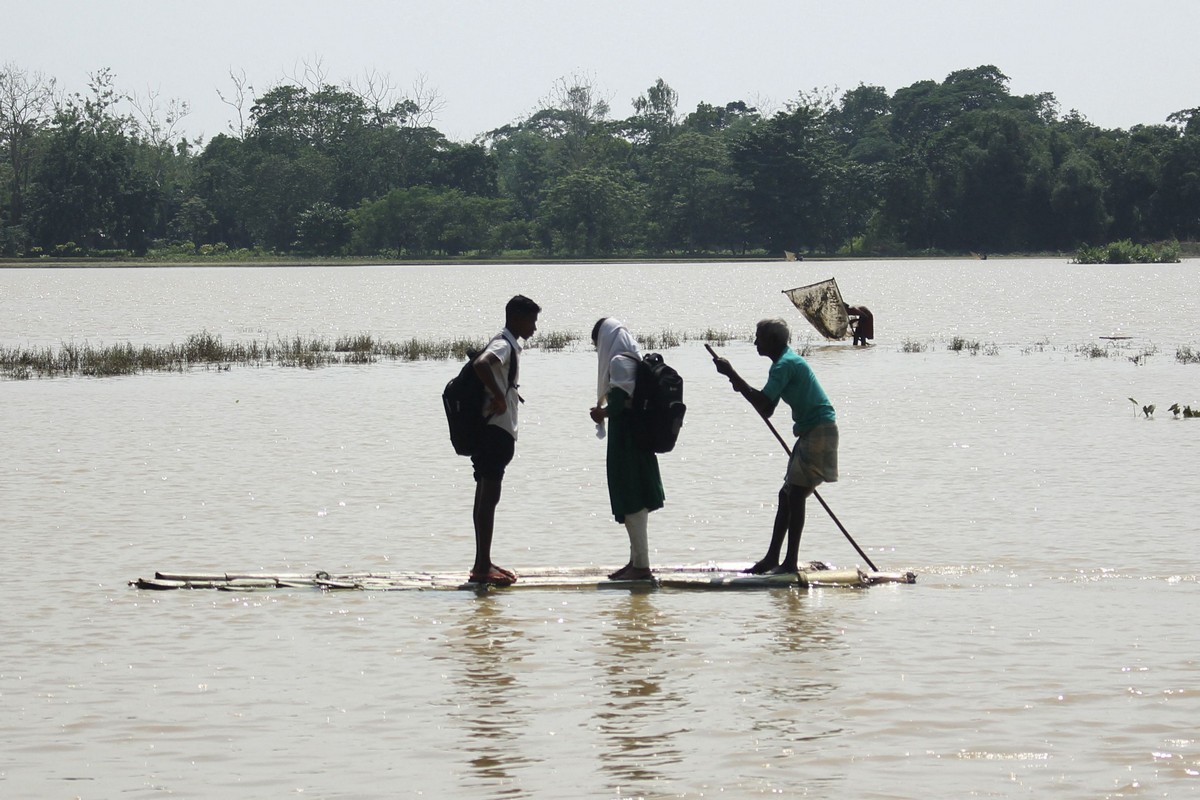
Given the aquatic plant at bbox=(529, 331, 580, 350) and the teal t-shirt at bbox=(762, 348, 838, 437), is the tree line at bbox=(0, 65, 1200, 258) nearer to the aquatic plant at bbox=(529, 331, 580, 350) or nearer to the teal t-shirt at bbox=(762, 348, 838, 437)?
the aquatic plant at bbox=(529, 331, 580, 350)

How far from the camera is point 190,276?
101 metres

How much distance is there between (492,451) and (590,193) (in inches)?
4072

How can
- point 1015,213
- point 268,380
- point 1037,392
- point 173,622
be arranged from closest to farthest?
point 173,622 < point 1037,392 < point 268,380 < point 1015,213

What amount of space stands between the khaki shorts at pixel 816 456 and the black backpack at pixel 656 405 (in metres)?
0.77

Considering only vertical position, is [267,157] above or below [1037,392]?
above

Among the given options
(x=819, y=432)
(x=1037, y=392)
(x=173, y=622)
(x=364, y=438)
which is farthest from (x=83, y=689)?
(x=1037, y=392)

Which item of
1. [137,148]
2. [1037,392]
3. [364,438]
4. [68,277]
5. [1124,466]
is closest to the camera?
[1124,466]

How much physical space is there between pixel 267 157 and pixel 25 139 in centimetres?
1753

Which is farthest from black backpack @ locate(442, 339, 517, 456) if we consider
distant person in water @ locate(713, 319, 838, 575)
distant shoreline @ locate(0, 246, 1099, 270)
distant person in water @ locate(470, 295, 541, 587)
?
distant shoreline @ locate(0, 246, 1099, 270)

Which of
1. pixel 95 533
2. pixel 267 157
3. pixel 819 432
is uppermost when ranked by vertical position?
pixel 267 157

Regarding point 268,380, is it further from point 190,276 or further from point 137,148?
point 137,148

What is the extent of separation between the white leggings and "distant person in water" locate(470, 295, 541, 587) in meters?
0.79

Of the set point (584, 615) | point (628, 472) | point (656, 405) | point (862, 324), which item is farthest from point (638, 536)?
point (862, 324)

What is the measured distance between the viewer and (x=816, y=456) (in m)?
9.38
